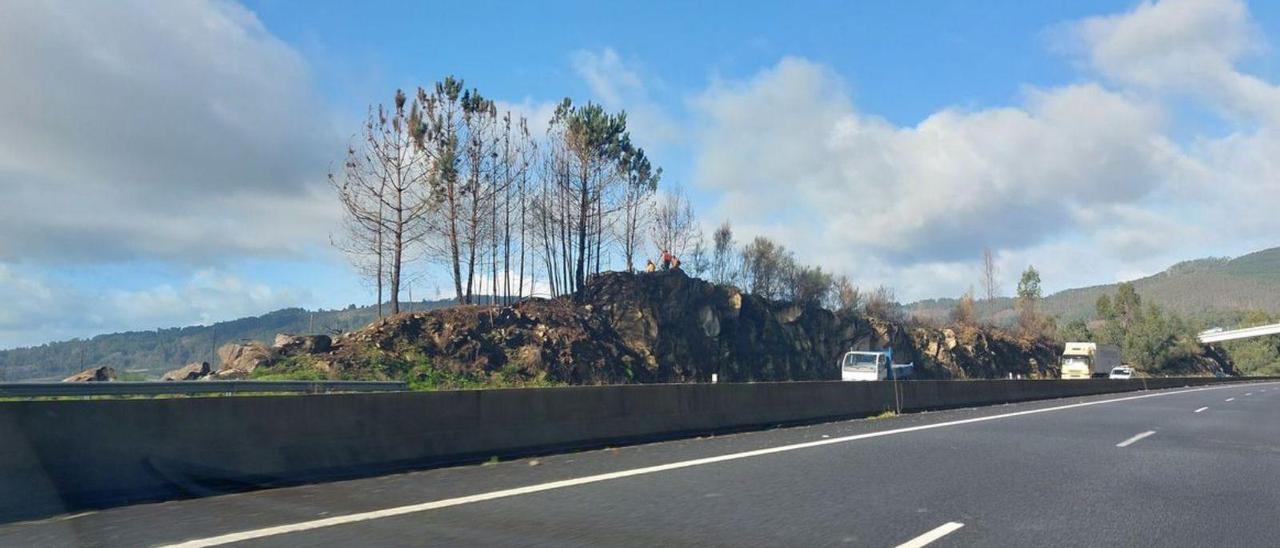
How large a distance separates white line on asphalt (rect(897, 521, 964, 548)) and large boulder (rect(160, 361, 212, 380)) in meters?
35.3

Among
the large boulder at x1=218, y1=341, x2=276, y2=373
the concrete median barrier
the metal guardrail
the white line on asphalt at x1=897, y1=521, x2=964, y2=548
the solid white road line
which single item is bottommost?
the white line on asphalt at x1=897, y1=521, x2=964, y2=548

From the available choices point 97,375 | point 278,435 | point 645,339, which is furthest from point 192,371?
point 278,435

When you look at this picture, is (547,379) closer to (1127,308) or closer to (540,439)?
(540,439)

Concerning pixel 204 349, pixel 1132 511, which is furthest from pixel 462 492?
pixel 204 349

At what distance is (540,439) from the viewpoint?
1417cm

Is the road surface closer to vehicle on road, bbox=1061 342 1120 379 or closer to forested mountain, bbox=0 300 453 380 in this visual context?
forested mountain, bbox=0 300 453 380

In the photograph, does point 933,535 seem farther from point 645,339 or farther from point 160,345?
point 645,339

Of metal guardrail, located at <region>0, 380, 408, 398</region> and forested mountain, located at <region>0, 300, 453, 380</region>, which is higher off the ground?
forested mountain, located at <region>0, 300, 453, 380</region>

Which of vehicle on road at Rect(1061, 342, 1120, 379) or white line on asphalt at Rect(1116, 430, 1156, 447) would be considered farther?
vehicle on road at Rect(1061, 342, 1120, 379)

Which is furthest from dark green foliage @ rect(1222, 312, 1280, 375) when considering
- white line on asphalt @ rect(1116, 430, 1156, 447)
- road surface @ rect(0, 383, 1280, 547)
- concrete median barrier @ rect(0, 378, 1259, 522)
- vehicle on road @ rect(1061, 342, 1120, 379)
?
concrete median barrier @ rect(0, 378, 1259, 522)

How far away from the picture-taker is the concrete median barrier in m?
8.91

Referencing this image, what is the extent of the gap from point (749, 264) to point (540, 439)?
62457mm

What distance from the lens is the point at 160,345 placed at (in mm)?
38281

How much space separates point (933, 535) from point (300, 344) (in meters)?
37.1
